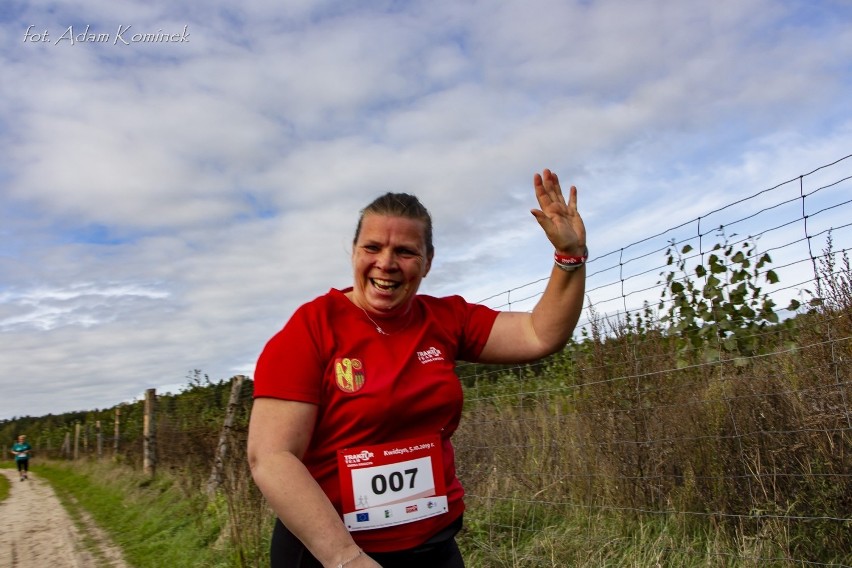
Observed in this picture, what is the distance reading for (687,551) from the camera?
4051 mm

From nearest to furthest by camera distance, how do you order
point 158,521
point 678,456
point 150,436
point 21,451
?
point 678,456 → point 158,521 → point 150,436 → point 21,451

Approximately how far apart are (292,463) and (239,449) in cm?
493

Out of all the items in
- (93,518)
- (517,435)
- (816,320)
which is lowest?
(93,518)

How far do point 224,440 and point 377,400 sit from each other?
5.60 metres

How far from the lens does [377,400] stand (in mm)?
2176

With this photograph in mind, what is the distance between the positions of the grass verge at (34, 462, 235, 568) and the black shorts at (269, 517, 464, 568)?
14.3 ft

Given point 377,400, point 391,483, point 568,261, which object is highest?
point 568,261

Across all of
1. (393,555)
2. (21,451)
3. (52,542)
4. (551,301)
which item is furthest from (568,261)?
(21,451)

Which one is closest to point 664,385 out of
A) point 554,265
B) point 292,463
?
point 554,265

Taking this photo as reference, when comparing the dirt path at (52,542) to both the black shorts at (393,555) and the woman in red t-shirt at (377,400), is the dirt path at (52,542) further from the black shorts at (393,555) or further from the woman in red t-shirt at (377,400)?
the woman in red t-shirt at (377,400)

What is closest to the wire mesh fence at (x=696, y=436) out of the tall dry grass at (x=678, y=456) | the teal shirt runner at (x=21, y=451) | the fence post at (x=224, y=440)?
the tall dry grass at (x=678, y=456)

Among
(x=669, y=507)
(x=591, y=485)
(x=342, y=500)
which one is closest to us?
(x=342, y=500)

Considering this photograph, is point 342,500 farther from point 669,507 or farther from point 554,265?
point 669,507

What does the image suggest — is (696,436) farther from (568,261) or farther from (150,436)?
(150,436)
